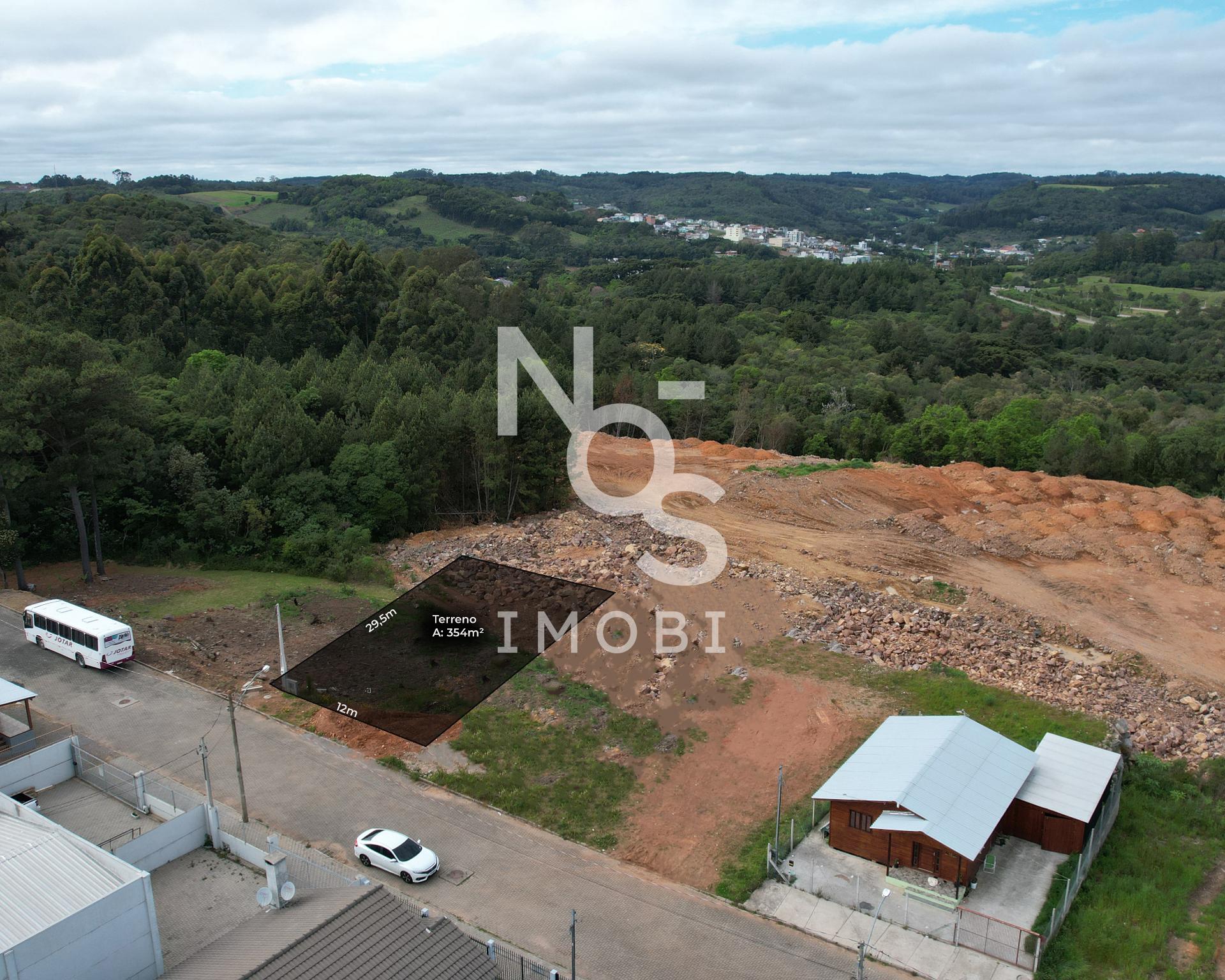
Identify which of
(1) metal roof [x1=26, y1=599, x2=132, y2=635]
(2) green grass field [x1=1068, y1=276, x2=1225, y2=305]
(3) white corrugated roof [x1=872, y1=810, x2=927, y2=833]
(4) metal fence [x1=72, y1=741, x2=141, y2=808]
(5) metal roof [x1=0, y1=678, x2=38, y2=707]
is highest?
(2) green grass field [x1=1068, y1=276, x2=1225, y2=305]

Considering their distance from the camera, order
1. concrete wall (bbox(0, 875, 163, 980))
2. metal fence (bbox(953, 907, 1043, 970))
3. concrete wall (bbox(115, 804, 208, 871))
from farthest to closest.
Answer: concrete wall (bbox(115, 804, 208, 871))
metal fence (bbox(953, 907, 1043, 970))
concrete wall (bbox(0, 875, 163, 980))

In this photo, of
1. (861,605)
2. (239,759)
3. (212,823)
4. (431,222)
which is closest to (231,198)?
(431,222)

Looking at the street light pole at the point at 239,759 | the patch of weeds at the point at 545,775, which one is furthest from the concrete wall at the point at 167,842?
the patch of weeds at the point at 545,775

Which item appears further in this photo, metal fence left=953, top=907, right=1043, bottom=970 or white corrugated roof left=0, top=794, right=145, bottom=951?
metal fence left=953, top=907, right=1043, bottom=970

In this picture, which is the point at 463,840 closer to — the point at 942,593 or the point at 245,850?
the point at 245,850

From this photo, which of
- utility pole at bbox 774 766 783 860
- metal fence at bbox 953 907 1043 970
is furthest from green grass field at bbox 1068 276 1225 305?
metal fence at bbox 953 907 1043 970

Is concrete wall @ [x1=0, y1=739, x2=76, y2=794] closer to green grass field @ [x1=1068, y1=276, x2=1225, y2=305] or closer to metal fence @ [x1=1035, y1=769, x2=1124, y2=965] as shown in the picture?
metal fence @ [x1=1035, y1=769, x2=1124, y2=965]
